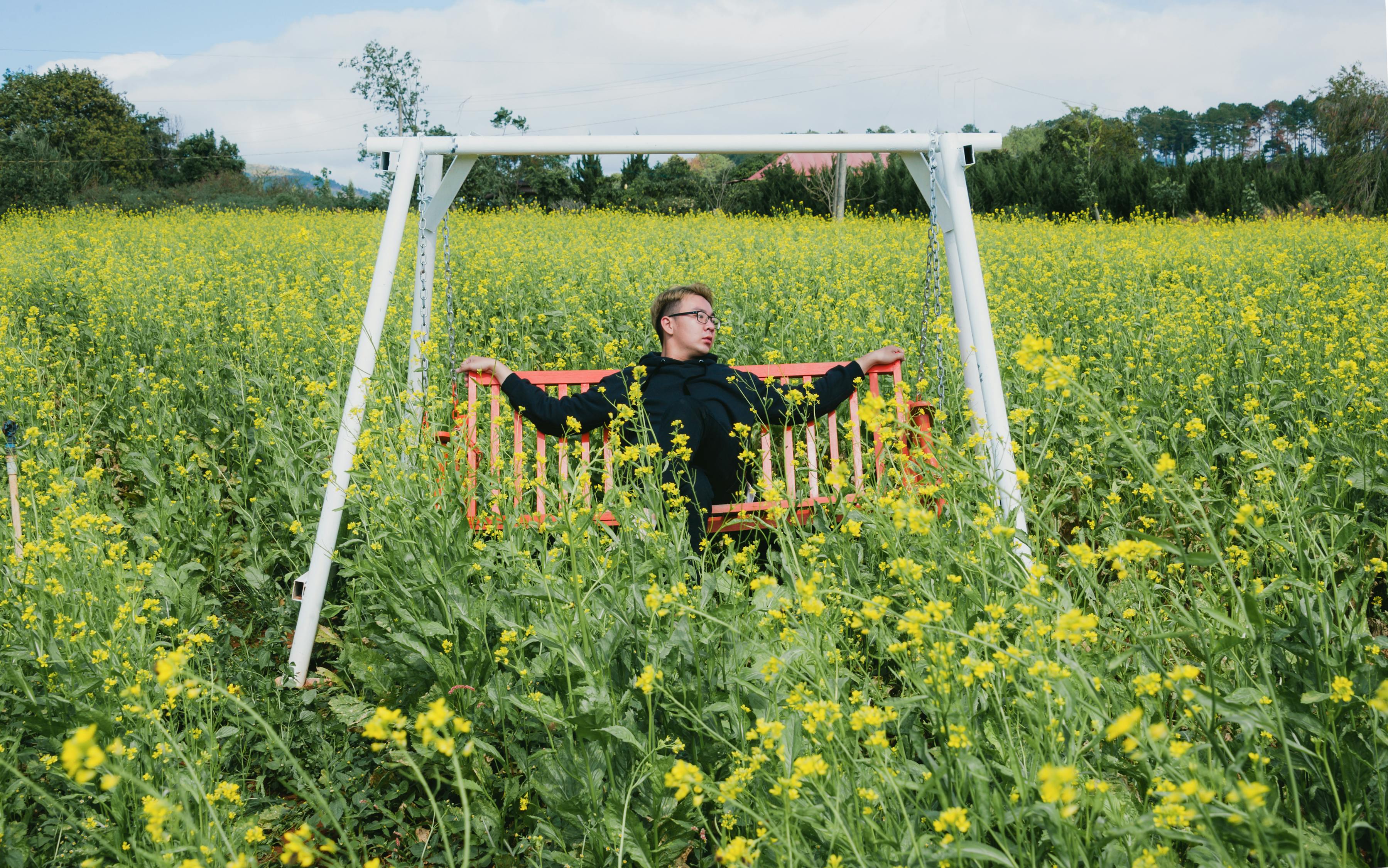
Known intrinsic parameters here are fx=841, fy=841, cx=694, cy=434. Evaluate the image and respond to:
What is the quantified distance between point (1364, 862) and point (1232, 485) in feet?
9.17

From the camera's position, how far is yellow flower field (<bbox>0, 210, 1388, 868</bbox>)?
140 centimetres

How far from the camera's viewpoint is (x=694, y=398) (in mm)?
3416

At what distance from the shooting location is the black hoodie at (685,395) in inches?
130

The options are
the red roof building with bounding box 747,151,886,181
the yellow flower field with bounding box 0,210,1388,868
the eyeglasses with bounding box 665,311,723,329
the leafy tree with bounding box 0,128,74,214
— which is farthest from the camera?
the leafy tree with bounding box 0,128,74,214

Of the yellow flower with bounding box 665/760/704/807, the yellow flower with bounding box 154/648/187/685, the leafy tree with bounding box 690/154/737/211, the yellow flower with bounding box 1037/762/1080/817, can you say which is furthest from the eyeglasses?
the leafy tree with bounding box 690/154/737/211

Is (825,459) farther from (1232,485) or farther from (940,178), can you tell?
(1232,485)

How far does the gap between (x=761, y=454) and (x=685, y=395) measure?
0.47 metres

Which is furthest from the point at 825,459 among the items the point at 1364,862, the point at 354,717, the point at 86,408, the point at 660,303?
the point at 86,408

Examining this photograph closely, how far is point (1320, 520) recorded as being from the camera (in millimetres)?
3105

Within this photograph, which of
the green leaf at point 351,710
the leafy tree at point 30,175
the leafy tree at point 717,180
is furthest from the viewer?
the leafy tree at point 30,175

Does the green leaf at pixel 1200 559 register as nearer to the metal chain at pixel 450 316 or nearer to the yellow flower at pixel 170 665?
the yellow flower at pixel 170 665

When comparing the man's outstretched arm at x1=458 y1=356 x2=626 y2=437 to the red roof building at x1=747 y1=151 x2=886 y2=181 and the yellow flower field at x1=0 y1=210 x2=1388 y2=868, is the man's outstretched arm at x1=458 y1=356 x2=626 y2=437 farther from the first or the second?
the red roof building at x1=747 y1=151 x2=886 y2=181

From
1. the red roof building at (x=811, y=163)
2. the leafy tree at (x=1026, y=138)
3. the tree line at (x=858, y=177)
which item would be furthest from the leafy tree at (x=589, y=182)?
the leafy tree at (x=1026, y=138)

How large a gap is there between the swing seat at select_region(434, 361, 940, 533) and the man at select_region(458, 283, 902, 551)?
80mm
